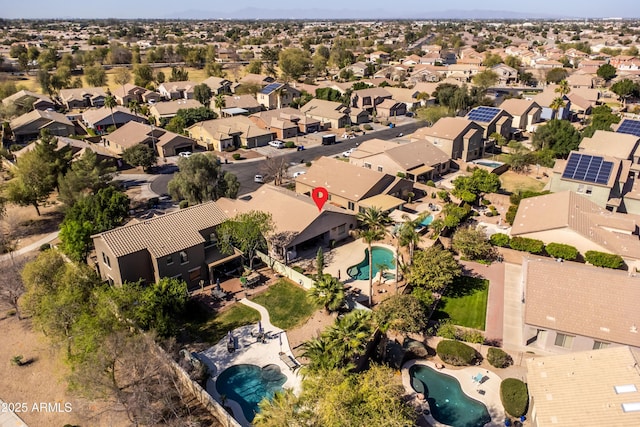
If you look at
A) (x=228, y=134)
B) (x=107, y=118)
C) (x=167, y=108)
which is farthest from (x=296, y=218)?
(x=167, y=108)

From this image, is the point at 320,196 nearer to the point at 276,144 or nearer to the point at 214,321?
the point at 214,321

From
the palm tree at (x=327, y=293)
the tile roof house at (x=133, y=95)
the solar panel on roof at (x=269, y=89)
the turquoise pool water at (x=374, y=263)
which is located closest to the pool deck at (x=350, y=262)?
the turquoise pool water at (x=374, y=263)

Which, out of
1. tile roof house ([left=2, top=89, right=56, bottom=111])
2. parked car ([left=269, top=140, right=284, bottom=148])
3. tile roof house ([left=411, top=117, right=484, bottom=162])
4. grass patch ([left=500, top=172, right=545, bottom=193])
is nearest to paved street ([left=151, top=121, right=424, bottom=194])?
parked car ([left=269, top=140, right=284, bottom=148])

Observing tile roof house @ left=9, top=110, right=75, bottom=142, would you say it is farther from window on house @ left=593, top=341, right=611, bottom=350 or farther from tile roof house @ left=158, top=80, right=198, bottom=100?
window on house @ left=593, top=341, right=611, bottom=350

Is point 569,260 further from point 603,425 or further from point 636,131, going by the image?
point 636,131

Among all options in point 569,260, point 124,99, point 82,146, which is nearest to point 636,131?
point 569,260

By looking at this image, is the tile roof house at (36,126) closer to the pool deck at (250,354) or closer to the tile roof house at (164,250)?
the tile roof house at (164,250)
